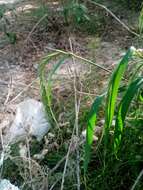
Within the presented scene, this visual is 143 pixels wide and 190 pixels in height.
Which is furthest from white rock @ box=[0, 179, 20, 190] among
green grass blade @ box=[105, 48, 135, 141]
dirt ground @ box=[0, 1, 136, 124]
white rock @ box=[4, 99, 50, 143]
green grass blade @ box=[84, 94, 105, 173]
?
dirt ground @ box=[0, 1, 136, 124]

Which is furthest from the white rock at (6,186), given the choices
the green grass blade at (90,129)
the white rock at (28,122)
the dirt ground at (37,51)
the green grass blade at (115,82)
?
Result: the dirt ground at (37,51)

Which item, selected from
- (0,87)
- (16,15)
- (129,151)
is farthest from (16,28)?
(129,151)

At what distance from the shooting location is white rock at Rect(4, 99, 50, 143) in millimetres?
2181

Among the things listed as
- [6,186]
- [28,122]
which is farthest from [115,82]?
[28,122]

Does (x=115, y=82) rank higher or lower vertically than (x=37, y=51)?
higher

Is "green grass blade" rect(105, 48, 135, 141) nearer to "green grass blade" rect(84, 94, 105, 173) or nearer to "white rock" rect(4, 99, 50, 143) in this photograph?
"green grass blade" rect(84, 94, 105, 173)

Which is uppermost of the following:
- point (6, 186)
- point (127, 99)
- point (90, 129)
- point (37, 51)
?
point (127, 99)

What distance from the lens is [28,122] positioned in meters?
2.27

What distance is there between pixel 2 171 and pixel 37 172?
0.21 m

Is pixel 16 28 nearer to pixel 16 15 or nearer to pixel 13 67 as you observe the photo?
pixel 16 15

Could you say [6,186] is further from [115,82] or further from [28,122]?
[115,82]

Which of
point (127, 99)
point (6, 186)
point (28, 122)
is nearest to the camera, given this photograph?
point (127, 99)

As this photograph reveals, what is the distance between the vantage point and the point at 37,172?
1900 millimetres

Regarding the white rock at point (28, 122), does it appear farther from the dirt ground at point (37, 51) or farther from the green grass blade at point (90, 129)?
the green grass blade at point (90, 129)
